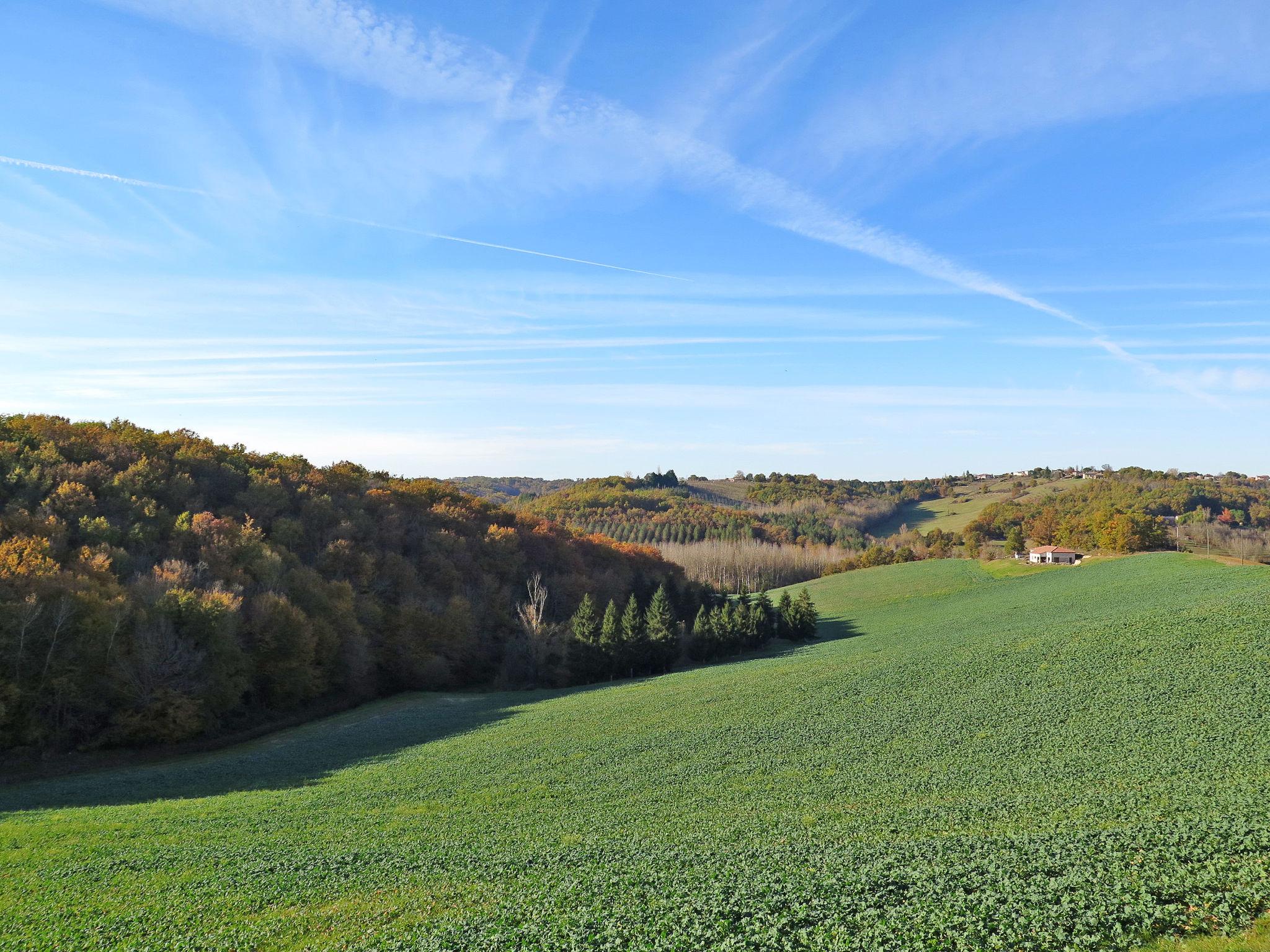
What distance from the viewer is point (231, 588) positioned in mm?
51219

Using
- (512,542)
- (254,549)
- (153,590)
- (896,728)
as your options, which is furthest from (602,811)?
(512,542)

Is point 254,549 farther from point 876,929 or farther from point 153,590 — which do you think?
point 876,929

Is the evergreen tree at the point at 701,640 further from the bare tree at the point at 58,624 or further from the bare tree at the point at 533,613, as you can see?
the bare tree at the point at 58,624

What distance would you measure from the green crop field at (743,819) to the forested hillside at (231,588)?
6055 mm

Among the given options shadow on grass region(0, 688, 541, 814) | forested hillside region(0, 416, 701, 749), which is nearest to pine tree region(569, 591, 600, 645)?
forested hillside region(0, 416, 701, 749)

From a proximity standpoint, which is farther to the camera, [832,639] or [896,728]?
[832,639]

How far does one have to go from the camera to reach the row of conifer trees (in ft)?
204

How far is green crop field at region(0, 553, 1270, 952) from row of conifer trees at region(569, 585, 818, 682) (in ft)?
60.3

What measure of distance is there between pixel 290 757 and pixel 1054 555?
10787cm

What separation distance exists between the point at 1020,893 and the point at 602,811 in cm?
1298

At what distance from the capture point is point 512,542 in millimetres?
82938

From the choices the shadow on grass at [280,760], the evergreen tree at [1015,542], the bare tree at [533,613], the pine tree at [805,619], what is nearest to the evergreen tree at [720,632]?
the pine tree at [805,619]

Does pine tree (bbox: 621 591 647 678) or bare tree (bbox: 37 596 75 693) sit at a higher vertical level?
bare tree (bbox: 37 596 75 693)

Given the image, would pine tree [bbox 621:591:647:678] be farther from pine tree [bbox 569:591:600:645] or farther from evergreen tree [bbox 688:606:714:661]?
evergreen tree [bbox 688:606:714:661]
